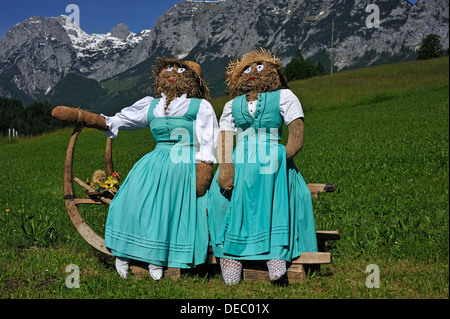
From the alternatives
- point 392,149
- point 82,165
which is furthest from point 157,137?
point 82,165

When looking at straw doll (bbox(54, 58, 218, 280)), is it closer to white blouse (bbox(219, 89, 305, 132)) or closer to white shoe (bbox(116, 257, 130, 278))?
white shoe (bbox(116, 257, 130, 278))

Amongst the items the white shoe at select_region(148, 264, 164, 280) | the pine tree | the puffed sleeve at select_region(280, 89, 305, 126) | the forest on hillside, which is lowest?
the white shoe at select_region(148, 264, 164, 280)

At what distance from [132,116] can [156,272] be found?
5.12ft

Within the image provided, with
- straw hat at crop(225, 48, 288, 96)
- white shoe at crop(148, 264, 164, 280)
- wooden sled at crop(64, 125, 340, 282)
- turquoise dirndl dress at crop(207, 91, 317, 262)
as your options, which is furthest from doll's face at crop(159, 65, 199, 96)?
white shoe at crop(148, 264, 164, 280)

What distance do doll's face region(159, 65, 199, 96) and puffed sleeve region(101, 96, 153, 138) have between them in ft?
0.79

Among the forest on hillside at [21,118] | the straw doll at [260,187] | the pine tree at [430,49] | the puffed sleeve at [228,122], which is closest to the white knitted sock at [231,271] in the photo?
the straw doll at [260,187]

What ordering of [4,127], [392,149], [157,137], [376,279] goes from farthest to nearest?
[4,127]
[392,149]
[157,137]
[376,279]

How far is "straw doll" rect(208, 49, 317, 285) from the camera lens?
11.1 ft

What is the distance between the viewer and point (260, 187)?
345cm

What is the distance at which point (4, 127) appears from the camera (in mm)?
70562

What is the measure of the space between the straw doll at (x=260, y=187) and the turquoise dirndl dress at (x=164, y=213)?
20 centimetres

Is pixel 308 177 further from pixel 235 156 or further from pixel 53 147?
pixel 53 147
